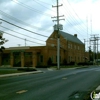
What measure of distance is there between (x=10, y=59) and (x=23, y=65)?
4589 millimetres

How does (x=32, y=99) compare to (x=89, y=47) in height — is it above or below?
below

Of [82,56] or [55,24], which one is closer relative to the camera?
[55,24]

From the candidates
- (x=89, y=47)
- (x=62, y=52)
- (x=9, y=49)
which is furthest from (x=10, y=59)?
(x=89, y=47)

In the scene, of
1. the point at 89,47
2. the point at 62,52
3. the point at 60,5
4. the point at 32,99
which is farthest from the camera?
the point at 89,47

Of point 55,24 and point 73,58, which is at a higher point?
point 55,24

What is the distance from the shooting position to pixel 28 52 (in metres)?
63.6

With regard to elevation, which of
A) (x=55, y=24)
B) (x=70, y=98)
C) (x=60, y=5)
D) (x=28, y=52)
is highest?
(x=60, y=5)

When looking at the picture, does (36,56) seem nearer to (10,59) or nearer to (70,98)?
(10,59)

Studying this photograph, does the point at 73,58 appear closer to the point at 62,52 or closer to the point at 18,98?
the point at 62,52

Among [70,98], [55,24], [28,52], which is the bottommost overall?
[70,98]

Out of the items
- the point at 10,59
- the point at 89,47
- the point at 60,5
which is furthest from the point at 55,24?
the point at 89,47

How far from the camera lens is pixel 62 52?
74250 millimetres

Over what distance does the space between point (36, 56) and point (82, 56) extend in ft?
129

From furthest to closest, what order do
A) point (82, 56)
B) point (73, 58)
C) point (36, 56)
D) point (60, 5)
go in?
point (82, 56), point (73, 58), point (36, 56), point (60, 5)
